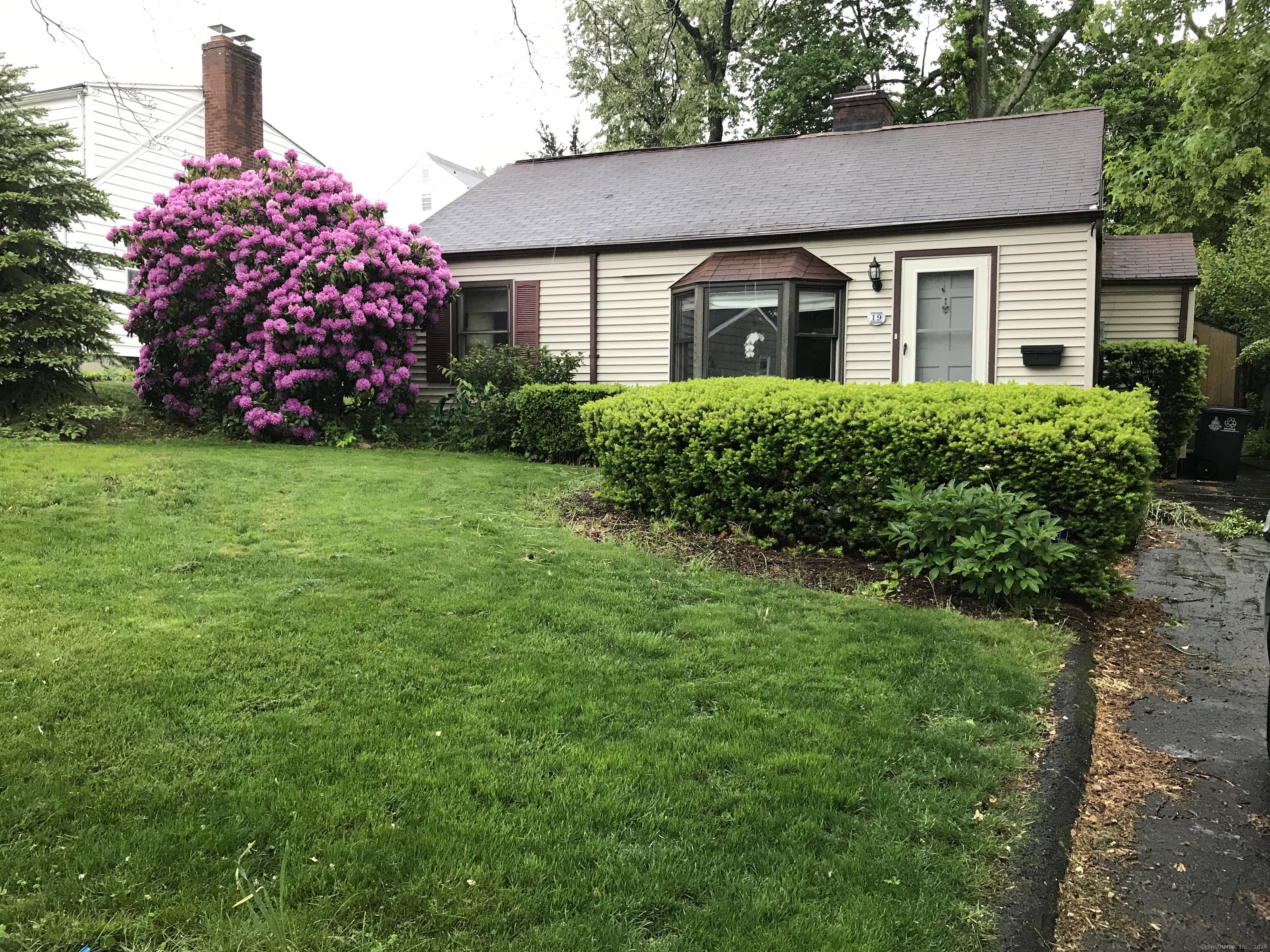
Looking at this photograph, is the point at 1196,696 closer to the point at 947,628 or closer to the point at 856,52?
the point at 947,628

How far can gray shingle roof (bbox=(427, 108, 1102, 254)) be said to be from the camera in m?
11.1

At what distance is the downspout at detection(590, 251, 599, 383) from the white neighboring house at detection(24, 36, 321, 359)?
646 cm

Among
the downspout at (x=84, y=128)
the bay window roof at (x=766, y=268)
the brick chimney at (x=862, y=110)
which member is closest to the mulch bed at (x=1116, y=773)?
the bay window roof at (x=766, y=268)

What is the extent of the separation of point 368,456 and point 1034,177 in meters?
8.97

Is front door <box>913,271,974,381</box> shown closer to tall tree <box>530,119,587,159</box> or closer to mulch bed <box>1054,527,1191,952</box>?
mulch bed <box>1054,527,1191,952</box>

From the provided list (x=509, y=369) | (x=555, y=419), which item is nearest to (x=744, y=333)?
(x=555, y=419)

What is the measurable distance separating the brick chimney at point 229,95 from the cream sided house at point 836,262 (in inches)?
170

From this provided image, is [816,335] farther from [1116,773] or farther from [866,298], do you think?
[1116,773]

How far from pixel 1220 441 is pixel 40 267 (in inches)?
593

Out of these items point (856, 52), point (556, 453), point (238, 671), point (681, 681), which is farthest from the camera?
point (856, 52)

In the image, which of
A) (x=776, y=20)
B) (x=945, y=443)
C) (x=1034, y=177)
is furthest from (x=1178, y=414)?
(x=776, y=20)

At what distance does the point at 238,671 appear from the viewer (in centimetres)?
363

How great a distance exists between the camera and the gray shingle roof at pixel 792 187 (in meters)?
11.1

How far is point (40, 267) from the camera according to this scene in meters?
9.90
